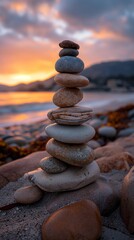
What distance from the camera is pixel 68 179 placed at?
120 inches

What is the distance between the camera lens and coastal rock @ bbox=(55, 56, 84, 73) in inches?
122

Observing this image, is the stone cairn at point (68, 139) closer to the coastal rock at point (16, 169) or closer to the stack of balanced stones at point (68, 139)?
the stack of balanced stones at point (68, 139)

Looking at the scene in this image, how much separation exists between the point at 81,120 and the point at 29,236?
4.78 ft

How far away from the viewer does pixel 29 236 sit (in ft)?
8.07

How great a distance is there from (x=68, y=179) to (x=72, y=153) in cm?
32

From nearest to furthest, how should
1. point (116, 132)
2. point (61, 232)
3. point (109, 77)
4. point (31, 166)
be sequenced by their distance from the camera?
point (61, 232) → point (31, 166) → point (116, 132) → point (109, 77)

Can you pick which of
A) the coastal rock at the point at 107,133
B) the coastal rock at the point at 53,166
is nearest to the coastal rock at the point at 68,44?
the coastal rock at the point at 53,166

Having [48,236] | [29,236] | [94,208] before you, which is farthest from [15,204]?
[94,208]

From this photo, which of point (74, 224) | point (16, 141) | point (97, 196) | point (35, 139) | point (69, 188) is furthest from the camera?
point (35, 139)

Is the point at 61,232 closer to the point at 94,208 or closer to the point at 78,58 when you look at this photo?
the point at 94,208

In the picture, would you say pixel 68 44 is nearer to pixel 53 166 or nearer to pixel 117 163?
pixel 53 166

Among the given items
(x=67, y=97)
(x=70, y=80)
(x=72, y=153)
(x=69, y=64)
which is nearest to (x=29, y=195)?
(x=72, y=153)

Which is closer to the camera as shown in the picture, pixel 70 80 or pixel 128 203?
pixel 128 203

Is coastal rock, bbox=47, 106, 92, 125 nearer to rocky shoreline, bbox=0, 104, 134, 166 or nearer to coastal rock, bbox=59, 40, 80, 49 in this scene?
coastal rock, bbox=59, 40, 80, 49
